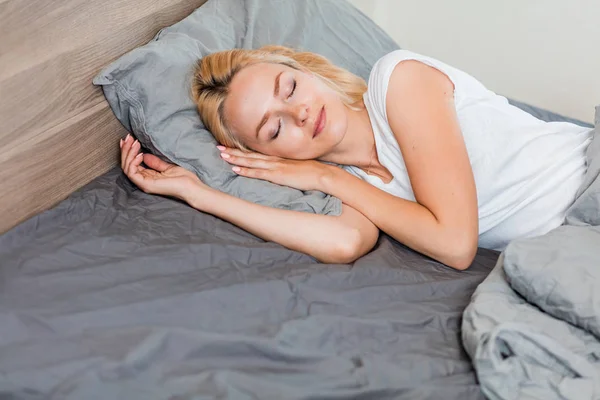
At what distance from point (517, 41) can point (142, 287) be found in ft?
6.21

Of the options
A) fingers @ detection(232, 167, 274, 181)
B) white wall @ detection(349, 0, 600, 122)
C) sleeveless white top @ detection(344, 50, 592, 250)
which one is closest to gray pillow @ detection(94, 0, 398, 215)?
fingers @ detection(232, 167, 274, 181)

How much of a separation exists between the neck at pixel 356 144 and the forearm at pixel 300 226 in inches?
6.5

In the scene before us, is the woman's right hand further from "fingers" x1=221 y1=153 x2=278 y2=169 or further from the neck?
the neck

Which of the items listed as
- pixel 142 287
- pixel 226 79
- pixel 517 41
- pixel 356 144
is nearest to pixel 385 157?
pixel 356 144

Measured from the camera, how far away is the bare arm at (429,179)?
127 cm

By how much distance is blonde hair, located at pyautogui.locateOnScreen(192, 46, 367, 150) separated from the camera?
142 cm

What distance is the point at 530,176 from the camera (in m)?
1.38

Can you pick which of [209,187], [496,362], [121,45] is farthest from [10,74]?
[496,362]

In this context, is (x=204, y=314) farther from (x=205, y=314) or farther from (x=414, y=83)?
(x=414, y=83)

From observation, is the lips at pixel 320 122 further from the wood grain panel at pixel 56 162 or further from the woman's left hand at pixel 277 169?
the wood grain panel at pixel 56 162

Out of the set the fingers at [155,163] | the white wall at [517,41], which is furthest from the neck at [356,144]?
the white wall at [517,41]

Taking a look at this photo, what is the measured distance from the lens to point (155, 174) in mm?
1411

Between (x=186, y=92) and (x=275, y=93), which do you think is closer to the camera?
(x=275, y=93)

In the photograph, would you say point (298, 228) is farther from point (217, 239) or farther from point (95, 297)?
point (95, 297)
